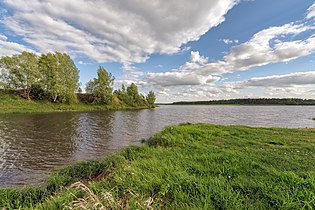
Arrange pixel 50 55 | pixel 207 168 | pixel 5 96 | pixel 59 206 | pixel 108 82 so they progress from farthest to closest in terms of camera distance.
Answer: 1. pixel 108 82
2. pixel 50 55
3. pixel 5 96
4. pixel 207 168
5. pixel 59 206

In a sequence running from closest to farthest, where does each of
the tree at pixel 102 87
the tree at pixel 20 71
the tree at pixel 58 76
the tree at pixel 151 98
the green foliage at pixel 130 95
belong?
the tree at pixel 20 71
the tree at pixel 58 76
the tree at pixel 102 87
the green foliage at pixel 130 95
the tree at pixel 151 98

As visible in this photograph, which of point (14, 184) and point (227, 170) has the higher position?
point (227, 170)

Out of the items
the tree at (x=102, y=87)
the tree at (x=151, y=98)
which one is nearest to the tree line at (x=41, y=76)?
the tree at (x=102, y=87)

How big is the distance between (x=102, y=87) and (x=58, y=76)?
16437mm

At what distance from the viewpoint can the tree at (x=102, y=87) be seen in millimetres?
58531

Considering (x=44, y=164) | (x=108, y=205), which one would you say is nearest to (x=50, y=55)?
(x=44, y=164)

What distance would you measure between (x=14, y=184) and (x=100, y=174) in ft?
11.8

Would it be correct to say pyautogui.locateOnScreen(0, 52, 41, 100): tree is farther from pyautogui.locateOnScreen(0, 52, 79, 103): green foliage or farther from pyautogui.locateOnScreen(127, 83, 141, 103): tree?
pyautogui.locateOnScreen(127, 83, 141, 103): tree

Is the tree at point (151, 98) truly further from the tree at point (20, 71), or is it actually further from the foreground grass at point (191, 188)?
the foreground grass at point (191, 188)

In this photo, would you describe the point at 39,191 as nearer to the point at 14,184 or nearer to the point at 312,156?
the point at 14,184

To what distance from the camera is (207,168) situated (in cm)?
511

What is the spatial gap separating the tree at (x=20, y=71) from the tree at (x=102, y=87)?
1971 cm

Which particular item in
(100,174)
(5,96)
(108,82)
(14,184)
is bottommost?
(14,184)

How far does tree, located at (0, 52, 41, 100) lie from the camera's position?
125ft
